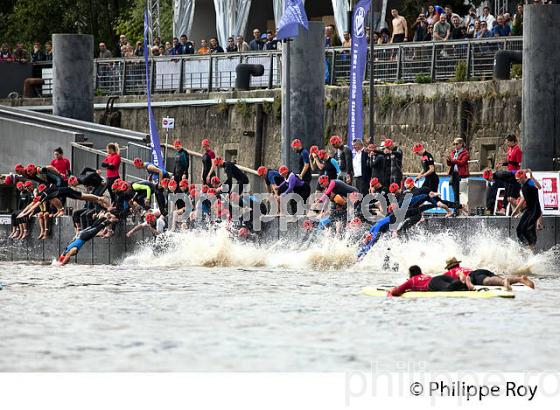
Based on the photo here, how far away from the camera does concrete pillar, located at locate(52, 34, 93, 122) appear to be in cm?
3959

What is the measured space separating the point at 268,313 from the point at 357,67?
12.0 metres

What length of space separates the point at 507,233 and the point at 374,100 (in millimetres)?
9890

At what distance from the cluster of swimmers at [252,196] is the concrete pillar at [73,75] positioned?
17.1ft

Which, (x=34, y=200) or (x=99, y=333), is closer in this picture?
(x=99, y=333)

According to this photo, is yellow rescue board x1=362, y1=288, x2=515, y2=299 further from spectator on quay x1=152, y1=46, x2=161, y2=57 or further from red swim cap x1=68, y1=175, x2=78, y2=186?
spectator on quay x1=152, y1=46, x2=161, y2=57

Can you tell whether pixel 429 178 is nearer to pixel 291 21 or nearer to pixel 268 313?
pixel 291 21

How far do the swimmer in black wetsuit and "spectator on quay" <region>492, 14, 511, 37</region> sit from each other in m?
7.95

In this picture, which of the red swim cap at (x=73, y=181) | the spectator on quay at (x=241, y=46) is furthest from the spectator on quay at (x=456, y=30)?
the red swim cap at (x=73, y=181)

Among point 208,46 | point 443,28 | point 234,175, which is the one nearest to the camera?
point 234,175

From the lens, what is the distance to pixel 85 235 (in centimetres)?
3241

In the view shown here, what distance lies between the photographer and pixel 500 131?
3509 cm

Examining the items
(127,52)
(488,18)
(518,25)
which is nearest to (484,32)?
(518,25)
